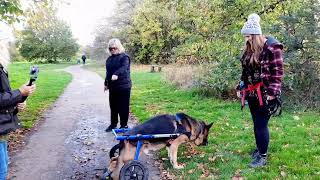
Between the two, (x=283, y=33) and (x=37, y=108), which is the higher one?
(x=283, y=33)

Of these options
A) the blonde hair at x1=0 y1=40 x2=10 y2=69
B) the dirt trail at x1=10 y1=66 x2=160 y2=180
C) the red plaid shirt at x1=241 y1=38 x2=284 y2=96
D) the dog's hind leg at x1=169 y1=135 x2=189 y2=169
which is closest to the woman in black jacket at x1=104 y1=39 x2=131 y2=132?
the dirt trail at x1=10 y1=66 x2=160 y2=180

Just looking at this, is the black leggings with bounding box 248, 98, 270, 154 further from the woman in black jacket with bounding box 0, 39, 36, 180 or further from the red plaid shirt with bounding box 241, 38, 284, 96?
the woman in black jacket with bounding box 0, 39, 36, 180

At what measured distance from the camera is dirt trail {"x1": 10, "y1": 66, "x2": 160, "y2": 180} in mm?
6281

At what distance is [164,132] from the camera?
228 inches

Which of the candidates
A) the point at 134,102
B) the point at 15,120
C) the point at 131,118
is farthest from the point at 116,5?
the point at 15,120

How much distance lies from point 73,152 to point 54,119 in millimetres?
3953

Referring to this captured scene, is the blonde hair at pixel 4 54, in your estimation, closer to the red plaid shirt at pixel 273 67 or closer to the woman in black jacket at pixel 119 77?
the red plaid shirt at pixel 273 67

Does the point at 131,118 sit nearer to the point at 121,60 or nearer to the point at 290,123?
the point at 121,60

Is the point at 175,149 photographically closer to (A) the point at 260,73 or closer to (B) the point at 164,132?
(B) the point at 164,132

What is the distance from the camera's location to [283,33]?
10.7 m

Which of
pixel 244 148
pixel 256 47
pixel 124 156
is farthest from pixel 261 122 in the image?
pixel 124 156

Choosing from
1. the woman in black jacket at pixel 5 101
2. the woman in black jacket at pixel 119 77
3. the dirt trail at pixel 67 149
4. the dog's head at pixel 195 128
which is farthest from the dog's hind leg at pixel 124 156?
the woman in black jacket at pixel 119 77

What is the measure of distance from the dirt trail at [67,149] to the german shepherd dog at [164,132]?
55cm

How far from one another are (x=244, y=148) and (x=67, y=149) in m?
3.51
